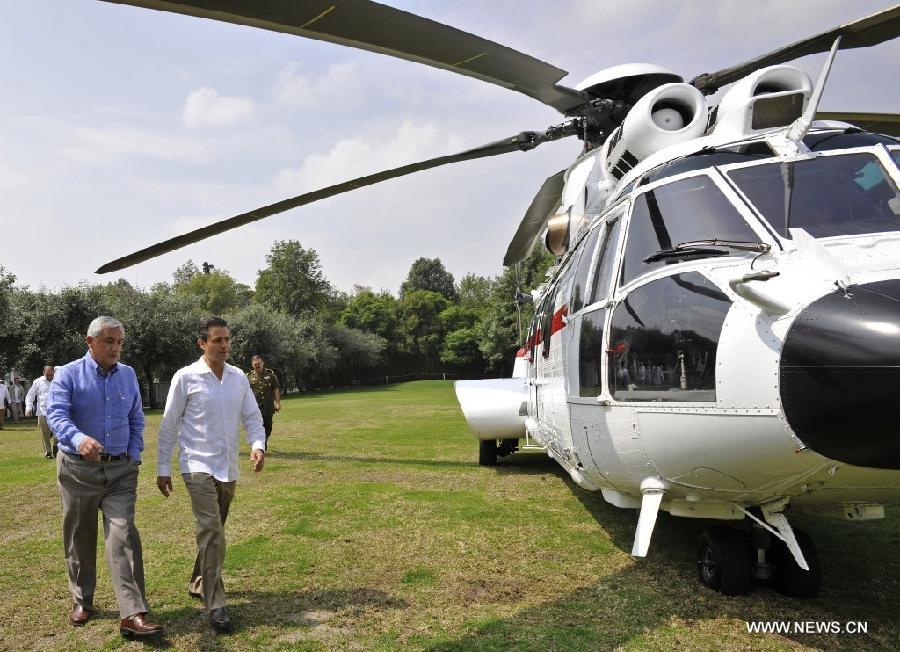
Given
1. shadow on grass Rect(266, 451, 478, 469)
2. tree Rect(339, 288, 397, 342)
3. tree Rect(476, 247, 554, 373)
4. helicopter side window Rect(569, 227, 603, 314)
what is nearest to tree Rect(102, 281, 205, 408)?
tree Rect(476, 247, 554, 373)

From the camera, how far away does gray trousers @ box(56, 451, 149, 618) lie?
12.9 feet

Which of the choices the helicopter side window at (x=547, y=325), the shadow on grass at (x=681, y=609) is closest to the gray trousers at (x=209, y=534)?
the shadow on grass at (x=681, y=609)

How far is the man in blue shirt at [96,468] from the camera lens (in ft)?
12.8

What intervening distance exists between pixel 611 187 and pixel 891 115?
255 centimetres

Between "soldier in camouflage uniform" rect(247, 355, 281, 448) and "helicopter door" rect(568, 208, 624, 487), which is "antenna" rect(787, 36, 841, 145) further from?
"soldier in camouflage uniform" rect(247, 355, 281, 448)

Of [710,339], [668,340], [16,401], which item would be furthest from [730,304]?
[16,401]

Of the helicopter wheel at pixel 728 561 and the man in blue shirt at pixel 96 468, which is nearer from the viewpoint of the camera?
the man in blue shirt at pixel 96 468

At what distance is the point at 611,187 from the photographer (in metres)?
5.42

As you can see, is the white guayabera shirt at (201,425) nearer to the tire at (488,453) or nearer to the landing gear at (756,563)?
the landing gear at (756,563)

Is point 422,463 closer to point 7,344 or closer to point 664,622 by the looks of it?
point 664,622

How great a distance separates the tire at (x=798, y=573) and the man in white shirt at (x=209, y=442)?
3.34 meters

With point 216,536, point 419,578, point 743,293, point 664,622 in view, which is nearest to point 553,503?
point 419,578

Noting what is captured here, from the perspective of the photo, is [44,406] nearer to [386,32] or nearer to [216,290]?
[386,32]

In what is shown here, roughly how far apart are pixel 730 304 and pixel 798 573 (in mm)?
1950
